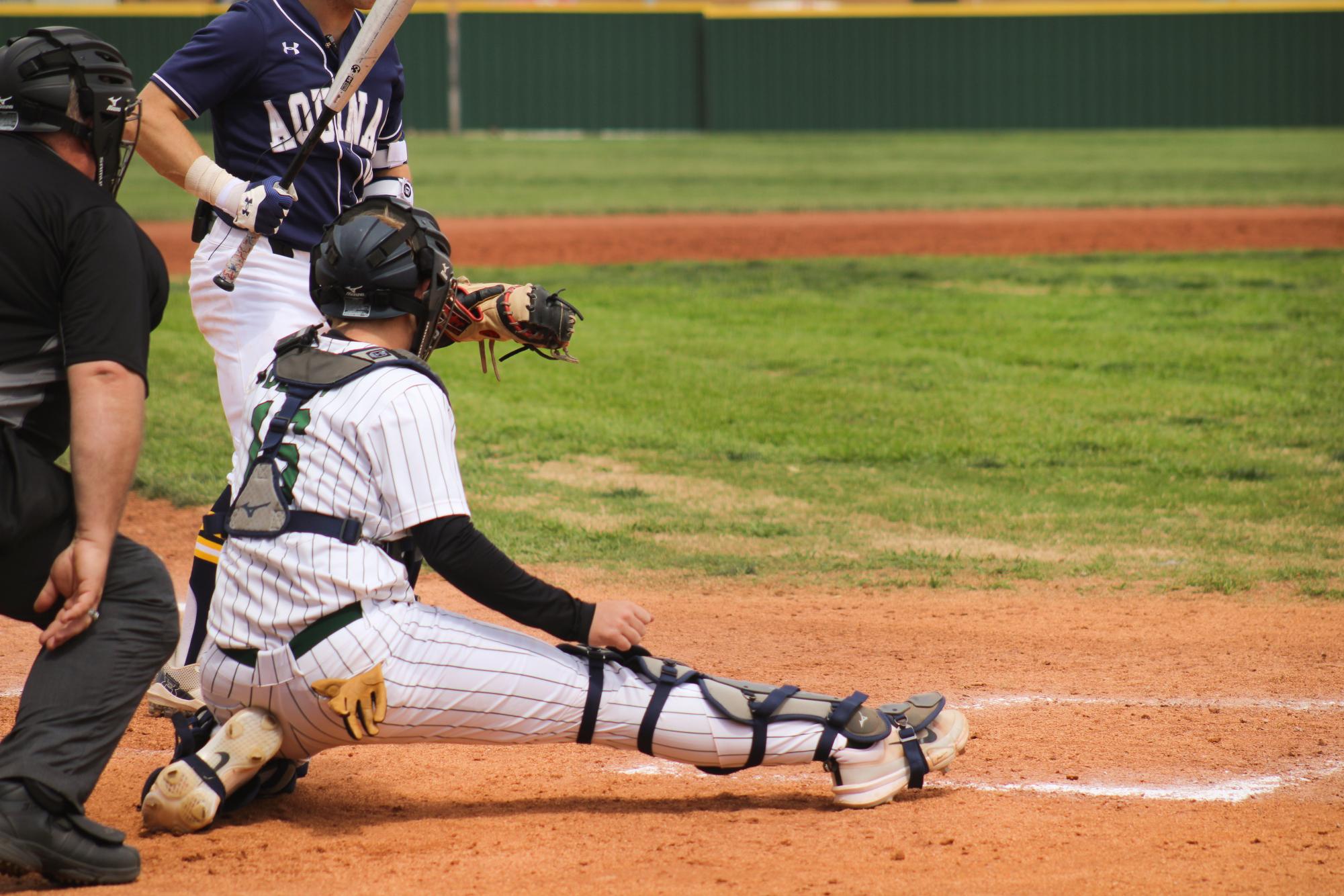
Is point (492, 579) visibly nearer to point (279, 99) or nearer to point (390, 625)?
point (390, 625)

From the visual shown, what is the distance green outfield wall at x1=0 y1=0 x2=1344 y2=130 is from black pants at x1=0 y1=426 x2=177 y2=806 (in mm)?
28732

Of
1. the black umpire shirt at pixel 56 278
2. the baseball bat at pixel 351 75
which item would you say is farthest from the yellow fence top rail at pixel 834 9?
the black umpire shirt at pixel 56 278

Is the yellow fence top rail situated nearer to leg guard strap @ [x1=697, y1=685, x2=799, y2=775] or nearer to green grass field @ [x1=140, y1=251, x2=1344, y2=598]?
green grass field @ [x1=140, y1=251, x2=1344, y2=598]

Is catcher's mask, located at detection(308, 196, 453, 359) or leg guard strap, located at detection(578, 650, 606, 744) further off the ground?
catcher's mask, located at detection(308, 196, 453, 359)

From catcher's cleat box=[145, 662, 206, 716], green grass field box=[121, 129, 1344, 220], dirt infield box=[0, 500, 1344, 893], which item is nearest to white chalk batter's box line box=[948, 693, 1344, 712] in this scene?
dirt infield box=[0, 500, 1344, 893]

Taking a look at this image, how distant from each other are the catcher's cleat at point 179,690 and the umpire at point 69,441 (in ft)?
2.96

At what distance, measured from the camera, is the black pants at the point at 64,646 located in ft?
8.65

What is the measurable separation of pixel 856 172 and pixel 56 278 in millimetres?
21206

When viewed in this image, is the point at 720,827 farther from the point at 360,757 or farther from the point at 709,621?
the point at 709,621

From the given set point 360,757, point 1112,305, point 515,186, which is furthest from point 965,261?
point 360,757

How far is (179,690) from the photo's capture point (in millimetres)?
3711

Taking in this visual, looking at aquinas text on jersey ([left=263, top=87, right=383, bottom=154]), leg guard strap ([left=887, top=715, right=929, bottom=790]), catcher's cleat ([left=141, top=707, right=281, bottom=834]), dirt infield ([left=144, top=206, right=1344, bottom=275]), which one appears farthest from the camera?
dirt infield ([left=144, top=206, right=1344, bottom=275])

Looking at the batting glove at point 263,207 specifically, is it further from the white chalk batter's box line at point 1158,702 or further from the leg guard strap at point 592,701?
the white chalk batter's box line at point 1158,702

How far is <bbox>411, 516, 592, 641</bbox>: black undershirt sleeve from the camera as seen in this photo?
2.78m
